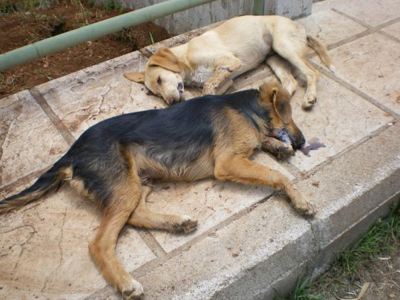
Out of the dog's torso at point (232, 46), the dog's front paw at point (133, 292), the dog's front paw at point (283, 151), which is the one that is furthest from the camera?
the dog's torso at point (232, 46)

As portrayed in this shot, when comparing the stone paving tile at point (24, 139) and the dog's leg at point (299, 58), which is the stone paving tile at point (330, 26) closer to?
the dog's leg at point (299, 58)

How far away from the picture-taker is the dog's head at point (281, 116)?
120 inches

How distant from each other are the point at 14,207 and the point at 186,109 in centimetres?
129

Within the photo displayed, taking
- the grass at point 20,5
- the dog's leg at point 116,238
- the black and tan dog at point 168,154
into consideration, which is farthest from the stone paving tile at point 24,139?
the grass at point 20,5

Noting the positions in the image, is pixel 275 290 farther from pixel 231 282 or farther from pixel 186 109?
pixel 186 109

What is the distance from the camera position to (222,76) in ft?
12.4

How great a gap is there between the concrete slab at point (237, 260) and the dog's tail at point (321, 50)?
186 centimetres

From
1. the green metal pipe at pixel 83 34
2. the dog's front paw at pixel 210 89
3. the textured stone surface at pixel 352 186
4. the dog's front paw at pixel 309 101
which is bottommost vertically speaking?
the textured stone surface at pixel 352 186

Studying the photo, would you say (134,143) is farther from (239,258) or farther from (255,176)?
(239,258)

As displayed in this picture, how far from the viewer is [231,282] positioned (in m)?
2.29

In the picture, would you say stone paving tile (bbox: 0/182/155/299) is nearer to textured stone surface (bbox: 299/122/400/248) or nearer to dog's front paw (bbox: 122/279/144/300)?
dog's front paw (bbox: 122/279/144/300)

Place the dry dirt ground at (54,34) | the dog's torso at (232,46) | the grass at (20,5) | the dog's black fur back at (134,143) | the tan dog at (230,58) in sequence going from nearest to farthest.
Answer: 1. the dog's black fur back at (134,143)
2. the tan dog at (230,58)
3. the dog's torso at (232,46)
4. the dry dirt ground at (54,34)
5. the grass at (20,5)

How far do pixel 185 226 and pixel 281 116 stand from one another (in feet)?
3.55

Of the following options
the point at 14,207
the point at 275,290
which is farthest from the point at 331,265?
the point at 14,207
